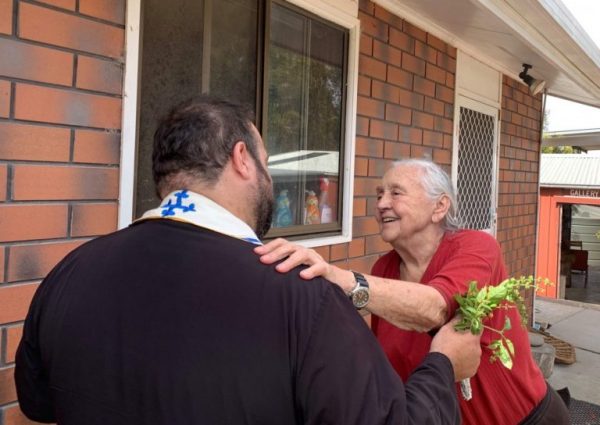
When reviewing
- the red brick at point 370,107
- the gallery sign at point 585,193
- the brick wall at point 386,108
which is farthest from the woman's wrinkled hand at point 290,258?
the gallery sign at point 585,193

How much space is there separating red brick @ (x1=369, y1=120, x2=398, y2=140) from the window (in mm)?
261

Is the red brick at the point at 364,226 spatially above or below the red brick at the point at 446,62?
below

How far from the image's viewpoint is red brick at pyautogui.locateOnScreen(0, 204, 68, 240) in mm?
1714

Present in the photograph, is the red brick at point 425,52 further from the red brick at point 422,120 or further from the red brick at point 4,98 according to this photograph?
the red brick at point 4,98

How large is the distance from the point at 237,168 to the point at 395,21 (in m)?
2.90

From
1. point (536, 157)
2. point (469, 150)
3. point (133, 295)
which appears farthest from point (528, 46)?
point (133, 295)

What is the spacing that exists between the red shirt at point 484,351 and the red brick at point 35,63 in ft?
4.85

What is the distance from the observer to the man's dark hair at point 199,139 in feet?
3.79

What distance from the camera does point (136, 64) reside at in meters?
2.07

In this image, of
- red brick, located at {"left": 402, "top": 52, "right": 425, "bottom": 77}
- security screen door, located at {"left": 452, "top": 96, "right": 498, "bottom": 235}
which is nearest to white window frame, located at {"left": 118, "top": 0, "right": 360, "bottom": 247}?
red brick, located at {"left": 402, "top": 52, "right": 425, "bottom": 77}

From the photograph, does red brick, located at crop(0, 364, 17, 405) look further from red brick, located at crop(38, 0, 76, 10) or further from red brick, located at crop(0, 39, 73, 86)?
red brick, located at crop(38, 0, 76, 10)

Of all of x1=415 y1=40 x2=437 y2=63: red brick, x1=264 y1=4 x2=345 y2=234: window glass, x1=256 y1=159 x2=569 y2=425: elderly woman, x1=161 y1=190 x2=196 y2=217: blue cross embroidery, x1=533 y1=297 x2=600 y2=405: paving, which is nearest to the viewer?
x1=161 y1=190 x2=196 y2=217: blue cross embroidery

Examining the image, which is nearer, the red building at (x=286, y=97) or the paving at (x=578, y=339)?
the red building at (x=286, y=97)

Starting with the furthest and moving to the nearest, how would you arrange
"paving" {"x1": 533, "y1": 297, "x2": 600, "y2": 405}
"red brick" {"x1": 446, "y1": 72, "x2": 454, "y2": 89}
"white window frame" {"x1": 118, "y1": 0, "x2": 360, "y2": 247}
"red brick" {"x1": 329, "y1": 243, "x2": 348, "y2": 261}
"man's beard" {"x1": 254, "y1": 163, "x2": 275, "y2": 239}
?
1. "paving" {"x1": 533, "y1": 297, "x2": 600, "y2": 405}
2. "red brick" {"x1": 446, "y1": 72, "x2": 454, "y2": 89}
3. "red brick" {"x1": 329, "y1": 243, "x2": 348, "y2": 261}
4. "white window frame" {"x1": 118, "y1": 0, "x2": 360, "y2": 247}
5. "man's beard" {"x1": 254, "y1": 163, "x2": 275, "y2": 239}
